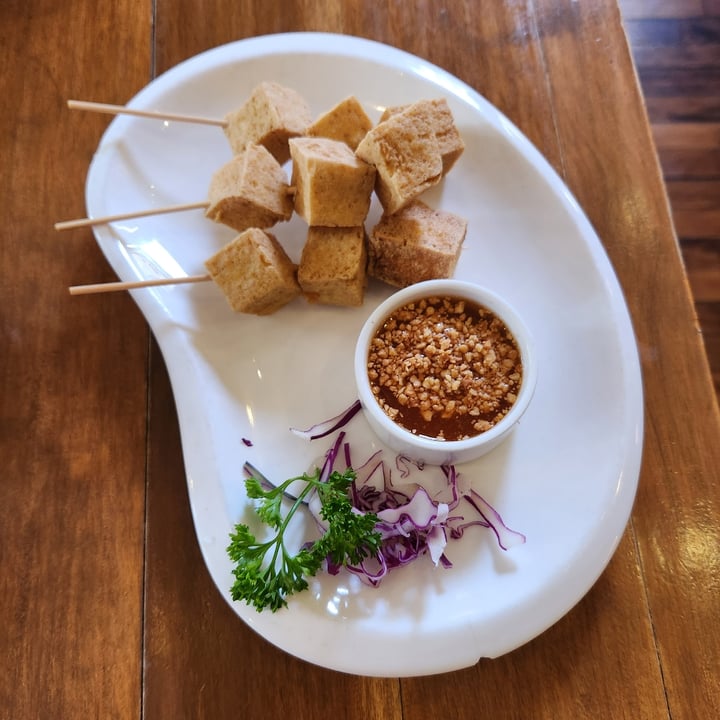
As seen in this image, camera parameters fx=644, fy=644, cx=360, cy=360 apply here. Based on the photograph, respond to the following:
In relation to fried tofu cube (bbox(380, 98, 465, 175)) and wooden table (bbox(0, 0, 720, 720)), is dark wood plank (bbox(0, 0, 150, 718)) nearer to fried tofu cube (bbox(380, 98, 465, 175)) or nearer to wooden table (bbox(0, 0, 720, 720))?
wooden table (bbox(0, 0, 720, 720))

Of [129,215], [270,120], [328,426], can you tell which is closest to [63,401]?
[129,215]

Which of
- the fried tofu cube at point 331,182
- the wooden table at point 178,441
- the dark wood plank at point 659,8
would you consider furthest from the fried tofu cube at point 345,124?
the dark wood plank at point 659,8

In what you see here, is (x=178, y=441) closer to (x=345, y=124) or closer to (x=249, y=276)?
(x=249, y=276)

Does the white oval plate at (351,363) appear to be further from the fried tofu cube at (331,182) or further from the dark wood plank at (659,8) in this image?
the dark wood plank at (659,8)

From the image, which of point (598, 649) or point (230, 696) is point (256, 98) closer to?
point (230, 696)

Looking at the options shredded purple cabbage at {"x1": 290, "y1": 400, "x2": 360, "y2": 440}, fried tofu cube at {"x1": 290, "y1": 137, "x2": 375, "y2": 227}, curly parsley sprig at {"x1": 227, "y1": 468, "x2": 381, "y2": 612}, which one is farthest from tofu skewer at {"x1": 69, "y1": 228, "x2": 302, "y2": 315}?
curly parsley sprig at {"x1": 227, "y1": 468, "x2": 381, "y2": 612}
